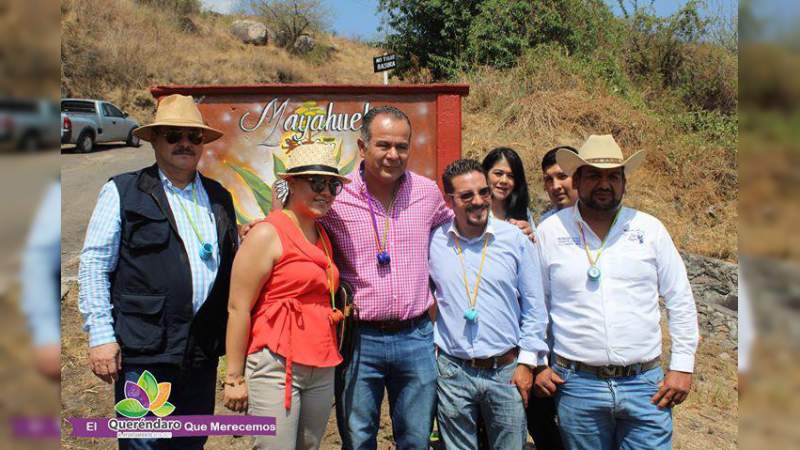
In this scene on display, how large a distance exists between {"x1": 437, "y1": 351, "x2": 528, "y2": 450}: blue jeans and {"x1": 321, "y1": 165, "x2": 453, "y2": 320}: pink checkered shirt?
37 centimetres

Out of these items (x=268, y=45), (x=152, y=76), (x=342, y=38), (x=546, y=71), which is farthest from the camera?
(x=342, y=38)

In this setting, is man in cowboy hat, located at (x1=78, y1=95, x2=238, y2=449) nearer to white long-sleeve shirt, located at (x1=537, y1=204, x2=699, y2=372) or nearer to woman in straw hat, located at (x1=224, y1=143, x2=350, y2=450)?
woman in straw hat, located at (x1=224, y1=143, x2=350, y2=450)

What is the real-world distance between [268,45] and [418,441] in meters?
29.1

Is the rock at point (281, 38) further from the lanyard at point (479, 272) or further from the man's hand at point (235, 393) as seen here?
the man's hand at point (235, 393)

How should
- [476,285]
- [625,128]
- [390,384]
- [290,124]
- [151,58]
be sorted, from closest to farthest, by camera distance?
[476,285], [390,384], [290,124], [625,128], [151,58]

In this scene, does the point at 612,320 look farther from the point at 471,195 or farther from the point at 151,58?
the point at 151,58

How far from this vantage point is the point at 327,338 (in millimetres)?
2605

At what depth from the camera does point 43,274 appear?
1118 mm

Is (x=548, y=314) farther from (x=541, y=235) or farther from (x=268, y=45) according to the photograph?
(x=268, y=45)

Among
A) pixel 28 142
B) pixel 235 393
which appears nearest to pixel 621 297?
pixel 235 393

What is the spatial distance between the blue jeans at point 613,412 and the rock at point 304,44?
2882 cm

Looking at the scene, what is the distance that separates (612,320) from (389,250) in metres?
1.11


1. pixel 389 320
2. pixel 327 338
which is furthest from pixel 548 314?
pixel 327 338

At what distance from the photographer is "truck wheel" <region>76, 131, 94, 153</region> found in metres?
14.4
